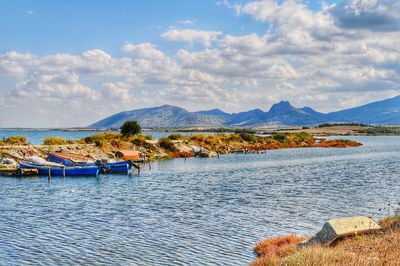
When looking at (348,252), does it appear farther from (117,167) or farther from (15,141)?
(15,141)

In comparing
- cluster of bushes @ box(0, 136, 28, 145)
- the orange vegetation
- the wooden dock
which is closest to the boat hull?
the wooden dock

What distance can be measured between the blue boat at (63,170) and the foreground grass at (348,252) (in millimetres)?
45778

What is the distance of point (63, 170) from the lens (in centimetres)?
6425

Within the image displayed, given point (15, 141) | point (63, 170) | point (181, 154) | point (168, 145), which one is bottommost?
point (181, 154)

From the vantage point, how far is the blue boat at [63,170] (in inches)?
2527

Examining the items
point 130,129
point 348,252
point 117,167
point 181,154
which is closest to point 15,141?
point 117,167

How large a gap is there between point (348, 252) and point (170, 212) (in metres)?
20.9

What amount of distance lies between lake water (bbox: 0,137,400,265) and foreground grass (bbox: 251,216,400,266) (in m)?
2.01

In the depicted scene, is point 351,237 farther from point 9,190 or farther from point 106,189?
point 9,190

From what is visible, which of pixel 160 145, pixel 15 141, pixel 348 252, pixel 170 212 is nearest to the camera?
pixel 348 252

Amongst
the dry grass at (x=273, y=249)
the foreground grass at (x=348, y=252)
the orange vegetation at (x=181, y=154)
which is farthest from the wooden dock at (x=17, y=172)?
the foreground grass at (x=348, y=252)

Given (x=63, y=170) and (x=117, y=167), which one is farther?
(x=117, y=167)

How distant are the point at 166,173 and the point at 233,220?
35.7 meters

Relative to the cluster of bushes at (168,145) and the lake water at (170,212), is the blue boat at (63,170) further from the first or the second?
the cluster of bushes at (168,145)
